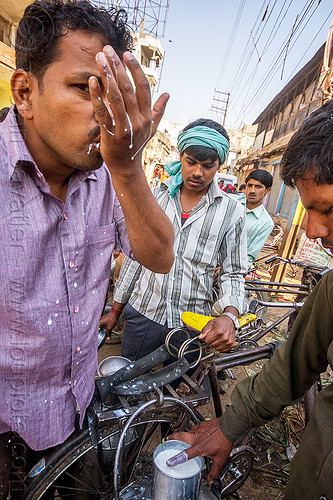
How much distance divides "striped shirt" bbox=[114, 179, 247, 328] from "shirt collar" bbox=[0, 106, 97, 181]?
1.43 metres

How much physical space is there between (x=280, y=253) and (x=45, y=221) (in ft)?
23.6

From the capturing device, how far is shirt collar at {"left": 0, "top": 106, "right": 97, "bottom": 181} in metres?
1.00

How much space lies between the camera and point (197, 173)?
2350 mm

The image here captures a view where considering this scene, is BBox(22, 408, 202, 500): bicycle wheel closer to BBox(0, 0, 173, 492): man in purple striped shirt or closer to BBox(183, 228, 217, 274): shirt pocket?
BBox(0, 0, 173, 492): man in purple striped shirt

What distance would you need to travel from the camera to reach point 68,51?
→ 1002mm

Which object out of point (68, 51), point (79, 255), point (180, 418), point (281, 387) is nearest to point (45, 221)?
point (79, 255)

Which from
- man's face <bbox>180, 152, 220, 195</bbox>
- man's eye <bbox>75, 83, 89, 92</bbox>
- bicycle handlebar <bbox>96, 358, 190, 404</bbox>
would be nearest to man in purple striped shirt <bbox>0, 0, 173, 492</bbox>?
man's eye <bbox>75, 83, 89, 92</bbox>

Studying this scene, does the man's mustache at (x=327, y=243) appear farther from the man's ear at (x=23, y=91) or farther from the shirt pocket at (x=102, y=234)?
the man's ear at (x=23, y=91)

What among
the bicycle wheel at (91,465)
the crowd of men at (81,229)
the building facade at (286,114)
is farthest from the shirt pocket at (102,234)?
the building facade at (286,114)

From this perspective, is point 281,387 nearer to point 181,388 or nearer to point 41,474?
point 181,388

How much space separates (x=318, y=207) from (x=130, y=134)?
0.80 meters

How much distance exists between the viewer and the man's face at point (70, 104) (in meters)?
0.98

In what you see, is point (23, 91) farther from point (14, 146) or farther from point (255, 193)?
point (255, 193)

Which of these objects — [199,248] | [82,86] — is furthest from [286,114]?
[82,86]
